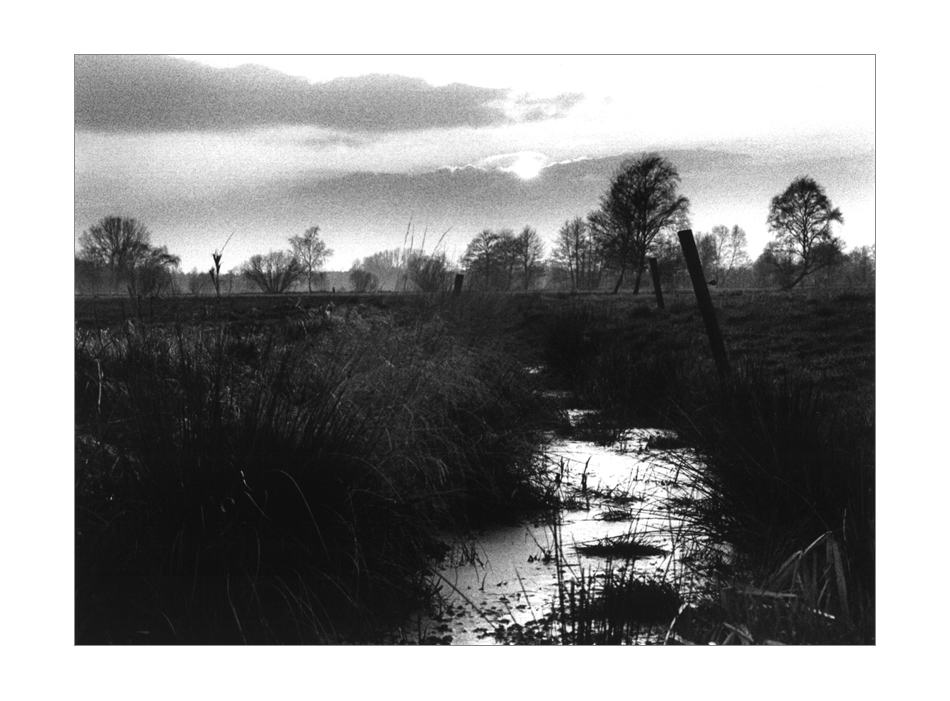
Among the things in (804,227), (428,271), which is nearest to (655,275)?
(804,227)

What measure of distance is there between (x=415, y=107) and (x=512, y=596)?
4.87ft

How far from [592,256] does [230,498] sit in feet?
5.10

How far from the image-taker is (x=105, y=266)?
2242 mm

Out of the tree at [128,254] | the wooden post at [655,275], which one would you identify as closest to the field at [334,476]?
the tree at [128,254]

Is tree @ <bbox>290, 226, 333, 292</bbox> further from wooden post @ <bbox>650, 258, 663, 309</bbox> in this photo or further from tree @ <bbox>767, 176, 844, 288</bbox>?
tree @ <bbox>767, 176, 844, 288</bbox>

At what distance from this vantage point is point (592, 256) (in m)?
2.90

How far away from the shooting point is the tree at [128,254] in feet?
7.36

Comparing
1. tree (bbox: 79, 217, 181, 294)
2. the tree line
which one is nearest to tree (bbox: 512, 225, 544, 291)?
the tree line

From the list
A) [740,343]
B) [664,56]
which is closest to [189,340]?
[664,56]

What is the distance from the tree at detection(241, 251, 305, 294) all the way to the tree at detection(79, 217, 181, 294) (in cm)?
22

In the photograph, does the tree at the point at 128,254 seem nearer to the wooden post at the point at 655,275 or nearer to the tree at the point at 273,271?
the tree at the point at 273,271

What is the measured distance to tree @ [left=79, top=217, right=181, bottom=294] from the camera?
7.36 ft

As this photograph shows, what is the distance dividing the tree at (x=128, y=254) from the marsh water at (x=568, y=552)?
3.93 ft

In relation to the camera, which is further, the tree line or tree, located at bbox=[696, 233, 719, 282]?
tree, located at bbox=[696, 233, 719, 282]
